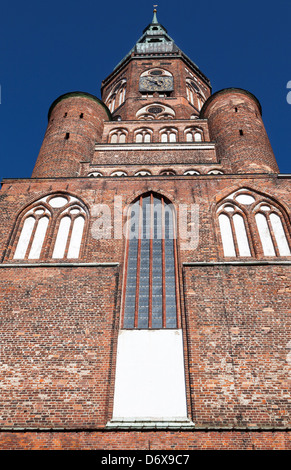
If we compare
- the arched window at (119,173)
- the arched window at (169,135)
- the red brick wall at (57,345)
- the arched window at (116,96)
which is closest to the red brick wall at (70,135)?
the arched window at (119,173)

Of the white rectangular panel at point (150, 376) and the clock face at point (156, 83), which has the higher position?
the clock face at point (156, 83)

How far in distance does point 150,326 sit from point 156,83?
1779 cm

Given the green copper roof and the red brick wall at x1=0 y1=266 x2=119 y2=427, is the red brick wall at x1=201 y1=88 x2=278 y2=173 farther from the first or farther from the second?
the red brick wall at x1=0 y1=266 x2=119 y2=427

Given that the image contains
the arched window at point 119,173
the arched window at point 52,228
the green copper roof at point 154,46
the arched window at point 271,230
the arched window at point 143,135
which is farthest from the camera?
the green copper roof at point 154,46

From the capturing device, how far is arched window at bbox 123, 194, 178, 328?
10.4 meters

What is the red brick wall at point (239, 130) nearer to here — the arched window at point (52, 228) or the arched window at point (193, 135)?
the arched window at point (193, 135)

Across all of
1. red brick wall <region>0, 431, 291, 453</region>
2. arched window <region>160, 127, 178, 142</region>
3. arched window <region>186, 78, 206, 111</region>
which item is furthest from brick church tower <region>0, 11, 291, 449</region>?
arched window <region>186, 78, 206, 111</region>

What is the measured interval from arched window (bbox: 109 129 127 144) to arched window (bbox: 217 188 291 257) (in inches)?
327

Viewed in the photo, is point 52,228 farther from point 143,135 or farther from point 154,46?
point 154,46

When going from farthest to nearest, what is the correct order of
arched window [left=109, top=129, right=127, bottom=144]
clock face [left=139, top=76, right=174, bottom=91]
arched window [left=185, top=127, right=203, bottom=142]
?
1. clock face [left=139, top=76, right=174, bottom=91]
2. arched window [left=109, top=129, right=127, bottom=144]
3. arched window [left=185, top=127, right=203, bottom=142]

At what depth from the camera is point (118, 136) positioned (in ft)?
66.4

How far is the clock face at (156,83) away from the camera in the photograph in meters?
24.0

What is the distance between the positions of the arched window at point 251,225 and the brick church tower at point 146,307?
41 mm
